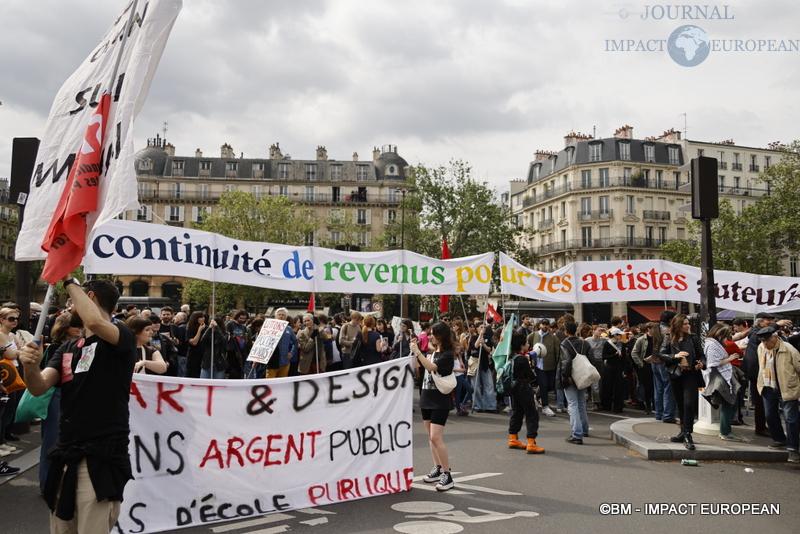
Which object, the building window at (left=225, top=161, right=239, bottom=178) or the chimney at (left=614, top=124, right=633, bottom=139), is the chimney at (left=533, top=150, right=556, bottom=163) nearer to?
the chimney at (left=614, top=124, right=633, bottom=139)

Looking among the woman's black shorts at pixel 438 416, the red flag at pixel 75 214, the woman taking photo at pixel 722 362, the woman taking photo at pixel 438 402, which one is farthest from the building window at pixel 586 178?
the red flag at pixel 75 214

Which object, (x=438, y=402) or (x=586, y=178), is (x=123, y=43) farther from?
(x=586, y=178)

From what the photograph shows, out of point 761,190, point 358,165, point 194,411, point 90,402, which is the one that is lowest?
point 194,411

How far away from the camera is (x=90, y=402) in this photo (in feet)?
10.8

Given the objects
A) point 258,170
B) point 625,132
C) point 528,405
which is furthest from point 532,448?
point 258,170

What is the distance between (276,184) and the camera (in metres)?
68.9

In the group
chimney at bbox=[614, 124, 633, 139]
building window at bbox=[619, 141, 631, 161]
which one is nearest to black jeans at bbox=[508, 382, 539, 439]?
building window at bbox=[619, 141, 631, 161]

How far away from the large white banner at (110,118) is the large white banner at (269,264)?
15.9 ft

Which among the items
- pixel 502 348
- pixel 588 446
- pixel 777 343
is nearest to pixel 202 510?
pixel 588 446

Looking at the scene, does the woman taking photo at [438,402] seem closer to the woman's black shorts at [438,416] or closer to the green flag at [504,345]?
the woman's black shorts at [438,416]

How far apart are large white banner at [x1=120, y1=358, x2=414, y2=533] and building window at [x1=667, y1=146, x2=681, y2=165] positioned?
6099cm

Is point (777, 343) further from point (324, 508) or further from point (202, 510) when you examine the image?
point (202, 510)

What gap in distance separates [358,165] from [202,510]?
222ft

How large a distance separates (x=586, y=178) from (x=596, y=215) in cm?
386
